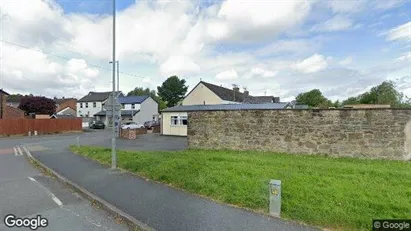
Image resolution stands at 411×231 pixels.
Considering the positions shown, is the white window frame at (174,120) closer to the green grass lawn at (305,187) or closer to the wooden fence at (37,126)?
the wooden fence at (37,126)

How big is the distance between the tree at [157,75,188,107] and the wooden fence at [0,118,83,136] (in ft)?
147

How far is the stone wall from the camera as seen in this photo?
11336 millimetres

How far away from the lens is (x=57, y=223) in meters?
5.38

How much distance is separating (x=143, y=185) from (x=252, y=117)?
8.07 metres

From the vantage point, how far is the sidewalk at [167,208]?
493 cm

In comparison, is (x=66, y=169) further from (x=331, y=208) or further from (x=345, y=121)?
(x=345, y=121)

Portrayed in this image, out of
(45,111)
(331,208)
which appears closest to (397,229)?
(331,208)

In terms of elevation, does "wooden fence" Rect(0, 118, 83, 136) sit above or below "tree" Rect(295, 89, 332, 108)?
below

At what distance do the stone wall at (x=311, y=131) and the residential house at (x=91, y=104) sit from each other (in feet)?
174

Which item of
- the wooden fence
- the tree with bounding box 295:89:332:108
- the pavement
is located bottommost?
the pavement

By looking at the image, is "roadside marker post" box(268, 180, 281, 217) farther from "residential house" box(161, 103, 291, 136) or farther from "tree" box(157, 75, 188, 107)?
"tree" box(157, 75, 188, 107)

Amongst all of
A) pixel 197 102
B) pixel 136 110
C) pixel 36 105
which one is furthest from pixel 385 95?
pixel 36 105

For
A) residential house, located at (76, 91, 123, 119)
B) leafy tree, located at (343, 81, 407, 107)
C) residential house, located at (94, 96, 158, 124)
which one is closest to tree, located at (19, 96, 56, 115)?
residential house, located at (76, 91, 123, 119)

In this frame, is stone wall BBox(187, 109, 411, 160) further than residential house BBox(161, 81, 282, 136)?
No
